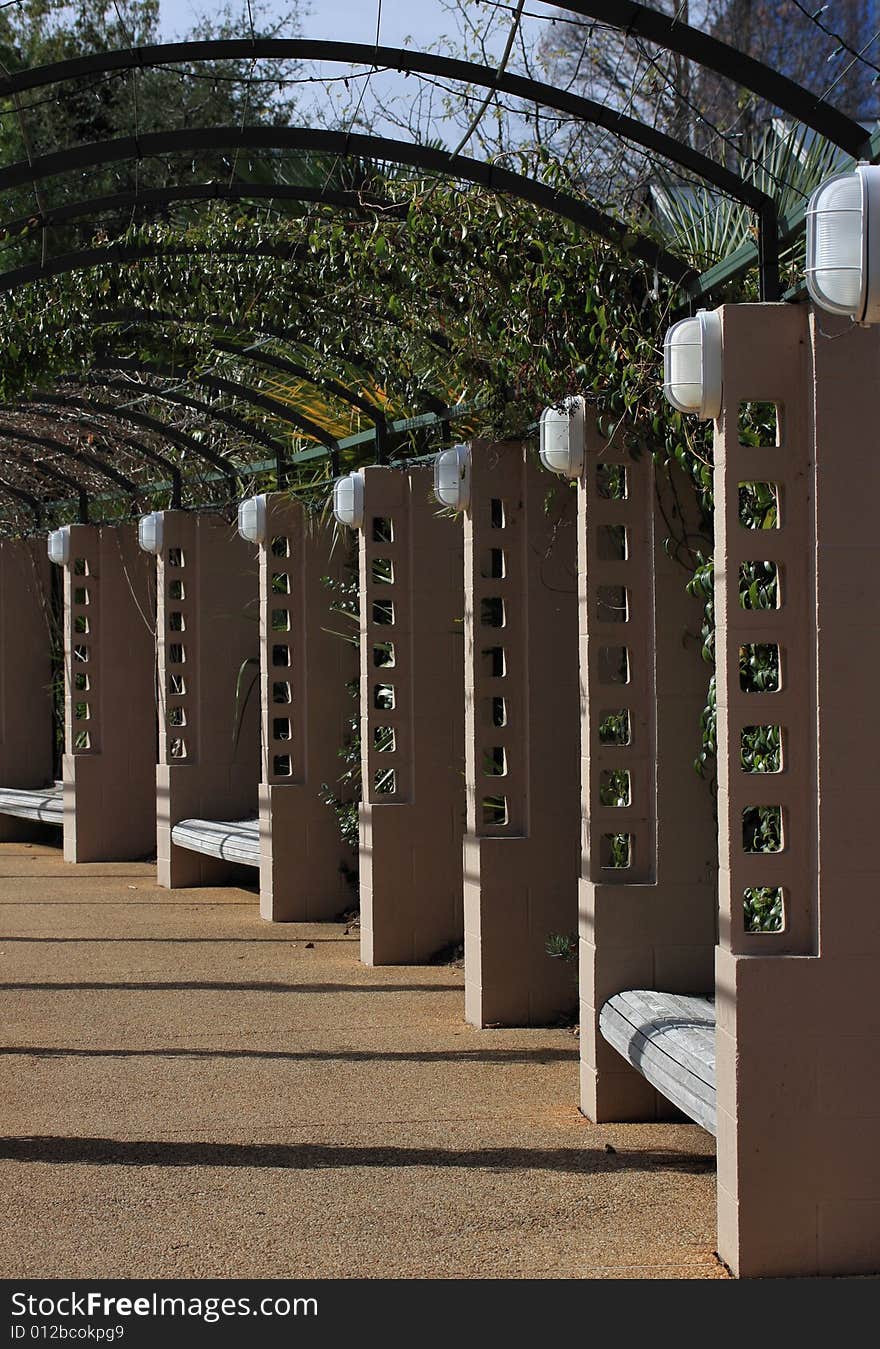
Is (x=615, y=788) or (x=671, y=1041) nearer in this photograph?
(x=671, y=1041)

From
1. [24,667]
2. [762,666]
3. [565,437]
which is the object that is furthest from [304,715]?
[24,667]

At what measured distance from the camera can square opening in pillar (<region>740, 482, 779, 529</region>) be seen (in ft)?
14.6

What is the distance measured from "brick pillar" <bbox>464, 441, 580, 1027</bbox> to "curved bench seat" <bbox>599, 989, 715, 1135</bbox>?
140 centimetres

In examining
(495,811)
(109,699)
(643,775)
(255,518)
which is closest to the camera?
(643,775)

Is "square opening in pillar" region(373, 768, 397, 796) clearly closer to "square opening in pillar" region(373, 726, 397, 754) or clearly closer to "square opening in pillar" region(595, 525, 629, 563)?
"square opening in pillar" region(373, 726, 397, 754)

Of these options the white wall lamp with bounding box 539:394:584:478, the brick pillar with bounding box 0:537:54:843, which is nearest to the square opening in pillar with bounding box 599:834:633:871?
the white wall lamp with bounding box 539:394:584:478

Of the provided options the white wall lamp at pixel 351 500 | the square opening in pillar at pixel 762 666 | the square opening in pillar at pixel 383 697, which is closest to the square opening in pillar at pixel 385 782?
the square opening in pillar at pixel 383 697

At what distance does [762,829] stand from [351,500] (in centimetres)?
367

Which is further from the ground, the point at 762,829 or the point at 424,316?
the point at 424,316

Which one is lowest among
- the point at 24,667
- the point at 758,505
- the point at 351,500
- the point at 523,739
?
the point at 523,739

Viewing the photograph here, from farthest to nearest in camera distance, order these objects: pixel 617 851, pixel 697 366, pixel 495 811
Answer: pixel 495 811 < pixel 617 851 < pixel 697 366

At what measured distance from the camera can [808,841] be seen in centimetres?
379

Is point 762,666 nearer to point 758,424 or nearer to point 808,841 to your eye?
point 758,424

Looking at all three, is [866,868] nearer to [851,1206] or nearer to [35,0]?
[851,1206]
